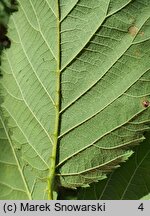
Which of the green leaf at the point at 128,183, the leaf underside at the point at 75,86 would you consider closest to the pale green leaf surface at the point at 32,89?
the leaf underside at the point at 75,86

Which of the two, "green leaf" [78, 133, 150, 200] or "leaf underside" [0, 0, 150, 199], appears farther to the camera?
"green leaf" [78, 133, 150, 200]

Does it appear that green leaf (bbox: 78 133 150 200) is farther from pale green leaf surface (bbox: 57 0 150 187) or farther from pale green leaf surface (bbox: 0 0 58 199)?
pale green leaf surface (bbox: 0 0 58 199)

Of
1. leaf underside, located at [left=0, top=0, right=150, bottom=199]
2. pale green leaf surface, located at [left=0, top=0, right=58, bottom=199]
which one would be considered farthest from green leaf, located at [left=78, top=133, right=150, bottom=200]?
pale green leaf surface, located at [left=0, top=0, right=58, bottom=199]

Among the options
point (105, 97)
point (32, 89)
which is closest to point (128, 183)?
point (105, 97)

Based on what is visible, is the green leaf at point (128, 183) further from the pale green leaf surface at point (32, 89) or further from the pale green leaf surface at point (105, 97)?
the pale green leaf surface at point (32, 89)

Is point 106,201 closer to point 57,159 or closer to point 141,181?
point 141,181

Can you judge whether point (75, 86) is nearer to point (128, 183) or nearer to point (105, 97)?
point (105, 97)
